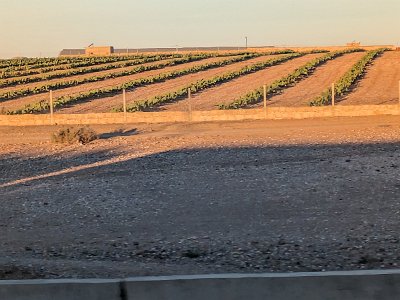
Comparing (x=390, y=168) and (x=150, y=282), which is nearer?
(x=150, y=282)

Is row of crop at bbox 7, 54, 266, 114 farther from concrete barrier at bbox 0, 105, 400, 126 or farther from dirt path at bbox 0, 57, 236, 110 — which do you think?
concrete barrier at bbox 0, 105, 400, 126

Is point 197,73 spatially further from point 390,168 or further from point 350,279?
point 350,279

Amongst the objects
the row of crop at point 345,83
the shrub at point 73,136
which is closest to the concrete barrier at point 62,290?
the shrub at point 73,136

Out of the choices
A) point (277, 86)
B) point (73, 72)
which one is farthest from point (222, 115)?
point (73, 72)

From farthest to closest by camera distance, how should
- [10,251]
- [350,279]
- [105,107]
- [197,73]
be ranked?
[197,73] → [105,107] → [10,251] → [350,279]

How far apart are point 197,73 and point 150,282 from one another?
56.7 metres

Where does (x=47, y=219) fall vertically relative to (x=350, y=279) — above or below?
below

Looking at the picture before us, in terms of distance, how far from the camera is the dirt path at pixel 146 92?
40422mm

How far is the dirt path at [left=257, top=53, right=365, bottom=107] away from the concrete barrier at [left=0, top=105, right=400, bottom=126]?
478cm

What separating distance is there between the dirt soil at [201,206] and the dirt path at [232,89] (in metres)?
14.6

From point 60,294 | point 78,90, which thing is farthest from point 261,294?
point 78,90

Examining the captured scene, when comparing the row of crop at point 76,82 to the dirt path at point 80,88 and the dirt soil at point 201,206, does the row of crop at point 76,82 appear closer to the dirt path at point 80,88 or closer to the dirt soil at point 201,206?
the dirt path at point 80,88

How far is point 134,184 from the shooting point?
1586cm

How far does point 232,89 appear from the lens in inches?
1876
